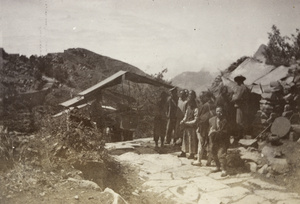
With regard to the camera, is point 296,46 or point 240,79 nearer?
point 296,46

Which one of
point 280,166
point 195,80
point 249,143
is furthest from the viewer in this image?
point 195,80

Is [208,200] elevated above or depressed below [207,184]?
below

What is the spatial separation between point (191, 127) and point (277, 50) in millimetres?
2773

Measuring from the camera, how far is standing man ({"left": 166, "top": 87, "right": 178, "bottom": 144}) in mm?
7961

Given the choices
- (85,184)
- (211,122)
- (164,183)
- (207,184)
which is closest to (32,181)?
(85,184)

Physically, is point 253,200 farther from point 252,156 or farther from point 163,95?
point 163,95

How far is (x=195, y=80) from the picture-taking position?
8.35 meters

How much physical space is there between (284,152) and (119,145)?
406 cm

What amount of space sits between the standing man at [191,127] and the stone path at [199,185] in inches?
12.2

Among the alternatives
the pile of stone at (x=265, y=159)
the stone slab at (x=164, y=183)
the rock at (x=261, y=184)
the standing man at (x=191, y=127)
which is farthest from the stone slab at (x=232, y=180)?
the standing man at (x=191, y=127)

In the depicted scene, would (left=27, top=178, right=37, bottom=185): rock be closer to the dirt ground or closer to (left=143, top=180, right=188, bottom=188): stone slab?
the dirt ground

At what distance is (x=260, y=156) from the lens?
19.7ft

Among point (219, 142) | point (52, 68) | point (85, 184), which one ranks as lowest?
point (85, 184)

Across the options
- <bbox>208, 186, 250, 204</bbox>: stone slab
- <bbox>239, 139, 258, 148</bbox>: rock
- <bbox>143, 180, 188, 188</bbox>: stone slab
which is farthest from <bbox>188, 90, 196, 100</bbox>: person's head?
<bbox>208, 186, 250, 204</bbox>: stone slab
